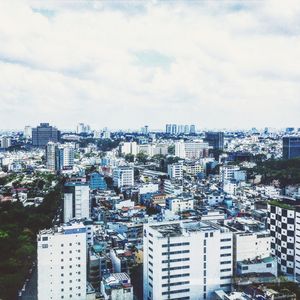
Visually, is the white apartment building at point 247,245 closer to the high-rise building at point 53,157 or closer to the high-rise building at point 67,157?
the high-rise building at point 67,157

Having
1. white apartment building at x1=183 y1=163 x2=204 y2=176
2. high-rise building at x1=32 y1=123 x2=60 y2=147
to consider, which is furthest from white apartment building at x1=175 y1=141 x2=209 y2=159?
high-rise building at x1=32 y1=123 x2=60 y2=147

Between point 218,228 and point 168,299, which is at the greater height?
point 218,228

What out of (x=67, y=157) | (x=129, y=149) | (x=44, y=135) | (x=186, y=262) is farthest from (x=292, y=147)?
(x=44, y=135)

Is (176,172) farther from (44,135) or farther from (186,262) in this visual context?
(44,135)

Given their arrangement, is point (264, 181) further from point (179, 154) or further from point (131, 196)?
point (179, 154)

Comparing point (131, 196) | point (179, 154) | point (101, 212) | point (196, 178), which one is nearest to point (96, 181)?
point (131, 196)
